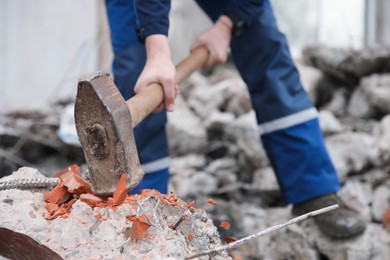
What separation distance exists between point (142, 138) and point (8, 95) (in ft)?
12.0

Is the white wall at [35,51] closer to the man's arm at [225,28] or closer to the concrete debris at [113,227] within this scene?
the man's arm at [225,28]

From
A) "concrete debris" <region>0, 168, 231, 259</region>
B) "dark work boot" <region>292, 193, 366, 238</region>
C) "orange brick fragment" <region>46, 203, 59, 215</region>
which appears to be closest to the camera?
"concrete debris" <region>0, 168, 231, 259</region>

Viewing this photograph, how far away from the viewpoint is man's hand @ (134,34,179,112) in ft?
5.25

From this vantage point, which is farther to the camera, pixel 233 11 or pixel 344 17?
pixel 344 17

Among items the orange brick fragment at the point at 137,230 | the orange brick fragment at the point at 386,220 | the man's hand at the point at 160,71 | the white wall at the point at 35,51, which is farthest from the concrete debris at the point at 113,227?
the white wall at the point at 35,51

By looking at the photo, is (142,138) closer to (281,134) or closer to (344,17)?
(281,134)

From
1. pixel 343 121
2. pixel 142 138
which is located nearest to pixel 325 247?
pixel 142 138

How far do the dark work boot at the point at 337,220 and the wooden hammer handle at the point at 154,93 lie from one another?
Result: 73cm

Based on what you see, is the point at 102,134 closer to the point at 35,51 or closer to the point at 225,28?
the point at 225,28

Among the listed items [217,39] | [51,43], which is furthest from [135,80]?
[51,43]

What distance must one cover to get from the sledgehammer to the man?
0.72 m

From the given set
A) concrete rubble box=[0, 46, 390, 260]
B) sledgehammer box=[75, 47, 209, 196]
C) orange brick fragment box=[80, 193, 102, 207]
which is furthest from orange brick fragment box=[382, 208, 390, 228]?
orange brick fragment box=[80, 193, 102, 207]

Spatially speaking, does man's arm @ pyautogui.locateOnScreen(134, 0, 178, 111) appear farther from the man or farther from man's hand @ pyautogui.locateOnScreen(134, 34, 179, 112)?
the man

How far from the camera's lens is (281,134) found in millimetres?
2168
